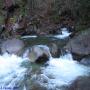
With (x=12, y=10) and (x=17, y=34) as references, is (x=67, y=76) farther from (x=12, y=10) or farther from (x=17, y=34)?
(x=12, y=10)

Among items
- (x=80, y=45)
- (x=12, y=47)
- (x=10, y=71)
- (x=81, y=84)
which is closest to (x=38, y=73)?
(x=10, y=71)

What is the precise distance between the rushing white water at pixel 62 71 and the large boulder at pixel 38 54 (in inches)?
10.4

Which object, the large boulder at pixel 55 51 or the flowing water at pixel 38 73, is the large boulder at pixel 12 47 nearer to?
the flowing water at pixel 38 73

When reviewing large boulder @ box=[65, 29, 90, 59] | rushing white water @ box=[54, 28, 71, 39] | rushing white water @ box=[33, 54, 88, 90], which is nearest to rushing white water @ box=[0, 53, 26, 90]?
rushing white water @ box=[33, 54, 88, 90]

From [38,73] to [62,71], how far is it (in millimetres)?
935

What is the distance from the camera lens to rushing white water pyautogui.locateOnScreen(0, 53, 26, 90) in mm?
9445

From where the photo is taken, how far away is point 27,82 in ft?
30.9

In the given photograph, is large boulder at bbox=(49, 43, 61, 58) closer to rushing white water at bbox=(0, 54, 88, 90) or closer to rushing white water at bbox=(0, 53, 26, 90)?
rushing white water at bbox=(0, 54, 88, 90)

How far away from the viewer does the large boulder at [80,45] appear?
469 inches

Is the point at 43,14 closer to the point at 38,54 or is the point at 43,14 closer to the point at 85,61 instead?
the point at 38,54

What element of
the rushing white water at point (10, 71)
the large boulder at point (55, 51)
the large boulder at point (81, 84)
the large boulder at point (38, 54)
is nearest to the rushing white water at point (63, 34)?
the large boulder at point (55, 51)

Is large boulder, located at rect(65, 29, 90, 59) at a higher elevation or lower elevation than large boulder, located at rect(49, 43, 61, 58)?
higher

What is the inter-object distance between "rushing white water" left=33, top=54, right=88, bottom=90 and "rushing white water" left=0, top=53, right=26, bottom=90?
2.56ft

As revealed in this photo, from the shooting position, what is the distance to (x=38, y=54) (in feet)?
37.9
